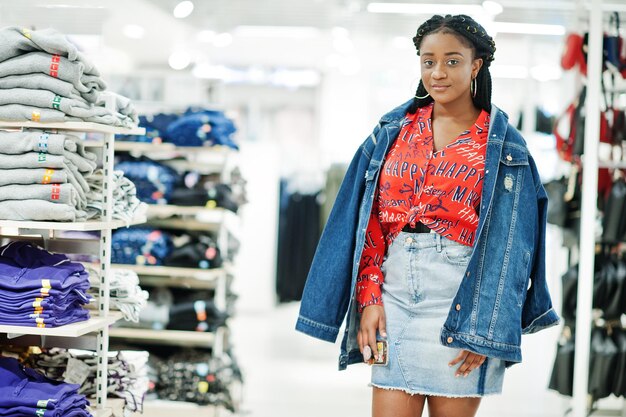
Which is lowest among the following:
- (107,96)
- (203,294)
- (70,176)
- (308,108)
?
(203,294)

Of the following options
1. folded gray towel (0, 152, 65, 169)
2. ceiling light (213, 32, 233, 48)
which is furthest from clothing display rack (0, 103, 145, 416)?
ceiling light (213, 32, 233, 48)

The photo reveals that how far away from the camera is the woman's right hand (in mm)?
2373

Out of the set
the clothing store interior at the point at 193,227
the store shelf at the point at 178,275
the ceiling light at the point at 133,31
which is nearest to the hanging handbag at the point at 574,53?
the clothing store interior at the point at 193,227

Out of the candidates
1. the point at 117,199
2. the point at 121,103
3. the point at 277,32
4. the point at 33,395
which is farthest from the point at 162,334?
the point at 277,32

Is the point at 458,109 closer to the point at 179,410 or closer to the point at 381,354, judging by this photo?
the point at 381,354

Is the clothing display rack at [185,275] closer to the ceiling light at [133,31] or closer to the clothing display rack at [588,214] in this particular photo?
the clothing display rack at [588,214]

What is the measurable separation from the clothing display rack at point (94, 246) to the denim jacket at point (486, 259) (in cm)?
93

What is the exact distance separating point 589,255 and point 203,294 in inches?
90.2

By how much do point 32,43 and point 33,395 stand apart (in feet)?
3.87

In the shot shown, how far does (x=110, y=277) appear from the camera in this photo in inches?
136

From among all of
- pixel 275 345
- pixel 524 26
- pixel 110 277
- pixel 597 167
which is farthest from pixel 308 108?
pixel 110 277

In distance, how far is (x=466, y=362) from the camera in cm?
235

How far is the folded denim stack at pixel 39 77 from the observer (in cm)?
288

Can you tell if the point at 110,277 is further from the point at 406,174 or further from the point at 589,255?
the point at 589,255
